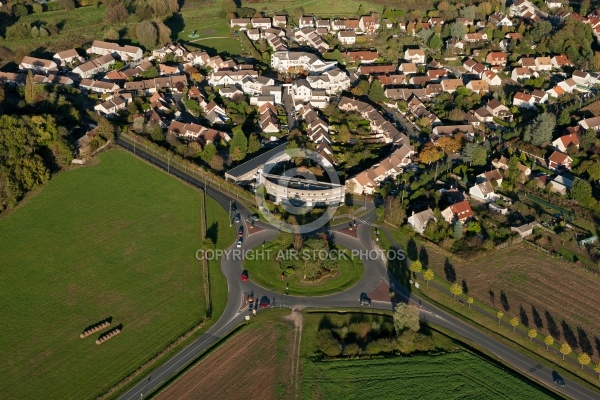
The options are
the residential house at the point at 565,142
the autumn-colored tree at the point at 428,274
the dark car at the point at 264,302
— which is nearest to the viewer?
the dark car at the point at 264,302

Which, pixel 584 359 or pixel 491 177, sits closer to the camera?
pixel 584 359

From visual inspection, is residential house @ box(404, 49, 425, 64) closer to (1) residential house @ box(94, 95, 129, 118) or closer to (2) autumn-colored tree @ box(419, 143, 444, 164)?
(2) autumn-colored tree @ box(419, 143, 444, 164)

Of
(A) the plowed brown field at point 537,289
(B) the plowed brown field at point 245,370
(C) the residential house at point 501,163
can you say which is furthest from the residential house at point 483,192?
(B) the plowed brown field at point 245,370

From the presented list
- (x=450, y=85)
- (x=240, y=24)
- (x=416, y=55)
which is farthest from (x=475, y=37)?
(x=240, y=24)

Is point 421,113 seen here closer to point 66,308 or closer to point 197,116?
point 197,116

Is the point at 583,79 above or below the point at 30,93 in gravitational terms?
above

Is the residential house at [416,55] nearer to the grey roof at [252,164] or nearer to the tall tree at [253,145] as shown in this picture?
the grey roof at [252,164]

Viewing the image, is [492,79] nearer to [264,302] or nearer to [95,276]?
[264,302]
